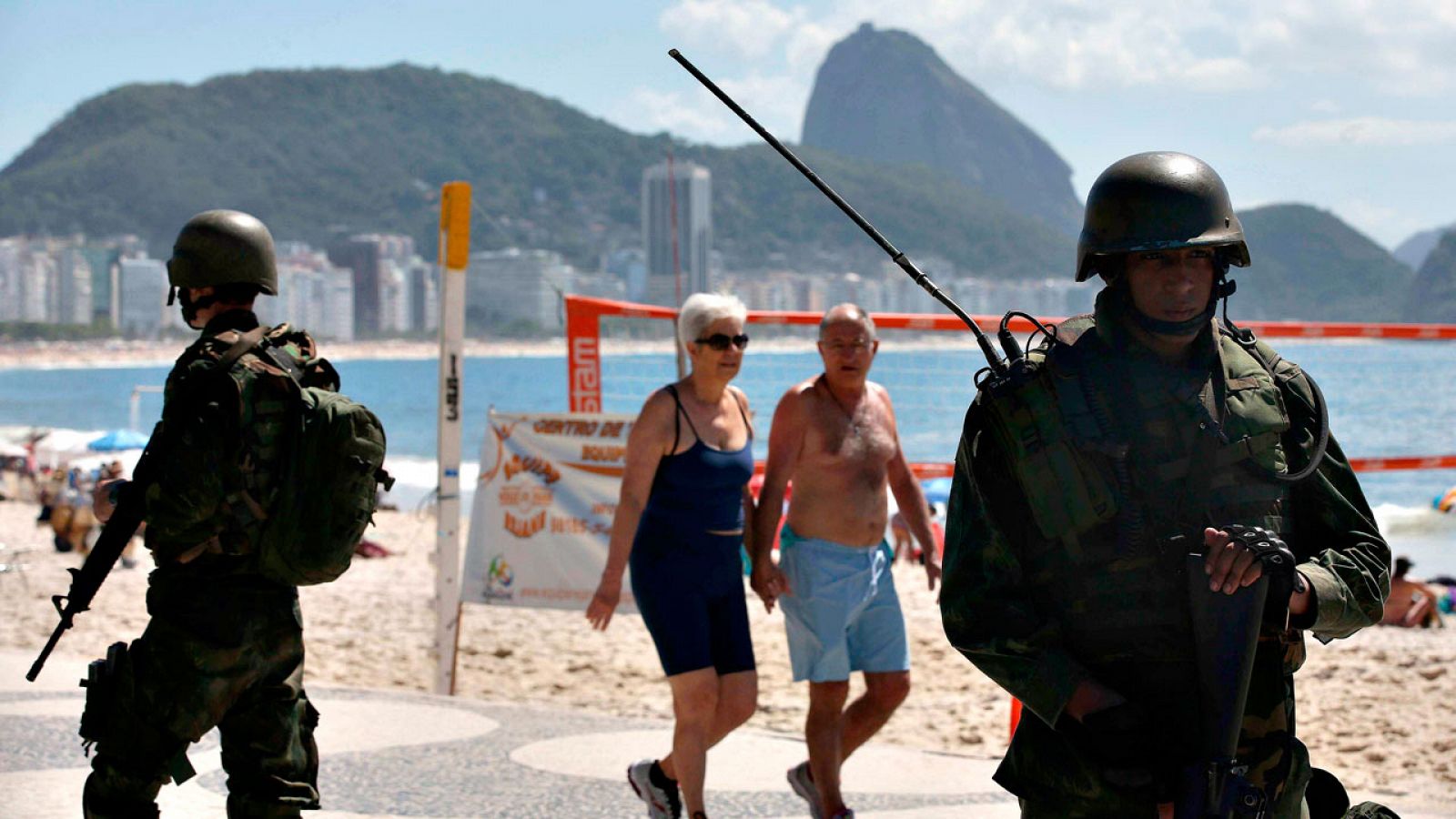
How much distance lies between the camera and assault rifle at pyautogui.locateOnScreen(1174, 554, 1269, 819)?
2.35 m

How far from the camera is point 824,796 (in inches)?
207

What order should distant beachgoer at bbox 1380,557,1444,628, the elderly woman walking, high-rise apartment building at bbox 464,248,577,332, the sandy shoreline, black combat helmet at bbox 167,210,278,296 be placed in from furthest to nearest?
the sandy shoreline → high-rise apartment building at bbox 464,248,577,332 → distant beachgoer at bbox 1380,557,1444,628 → the elderly woman walking → black combat helmet at bbox 167,210,278,296

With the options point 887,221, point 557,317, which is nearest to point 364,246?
point 887,221

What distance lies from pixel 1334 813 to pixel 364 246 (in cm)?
15531

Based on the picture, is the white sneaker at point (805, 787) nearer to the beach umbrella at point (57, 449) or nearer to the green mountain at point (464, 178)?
the beach umbrella at point (57, 449)

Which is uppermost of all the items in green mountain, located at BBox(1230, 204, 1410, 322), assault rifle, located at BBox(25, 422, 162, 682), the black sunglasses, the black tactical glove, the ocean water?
green mountain, located at BBox(1230, 204, 1410, 322)

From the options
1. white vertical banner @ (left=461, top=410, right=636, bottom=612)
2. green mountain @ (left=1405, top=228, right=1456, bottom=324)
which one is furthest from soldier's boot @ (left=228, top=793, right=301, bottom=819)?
green mountain @ (left=1405, top=228, right=1456, bottom=324)

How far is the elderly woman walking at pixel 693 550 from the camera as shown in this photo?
5141mm

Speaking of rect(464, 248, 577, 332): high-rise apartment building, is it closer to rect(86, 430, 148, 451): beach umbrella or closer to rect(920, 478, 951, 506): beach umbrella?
rect(86, 430, 148, 451): beach umbrella

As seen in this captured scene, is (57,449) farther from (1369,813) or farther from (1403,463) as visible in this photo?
(1369,813)

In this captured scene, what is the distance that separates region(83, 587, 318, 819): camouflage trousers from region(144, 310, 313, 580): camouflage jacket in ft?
0.44

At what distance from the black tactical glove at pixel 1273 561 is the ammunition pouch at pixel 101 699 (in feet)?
8.67

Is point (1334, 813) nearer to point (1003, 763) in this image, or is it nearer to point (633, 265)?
point (1003, 763)

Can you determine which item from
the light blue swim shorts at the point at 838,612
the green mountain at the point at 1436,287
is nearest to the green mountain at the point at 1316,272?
the green mountain at the point at 1436,287
